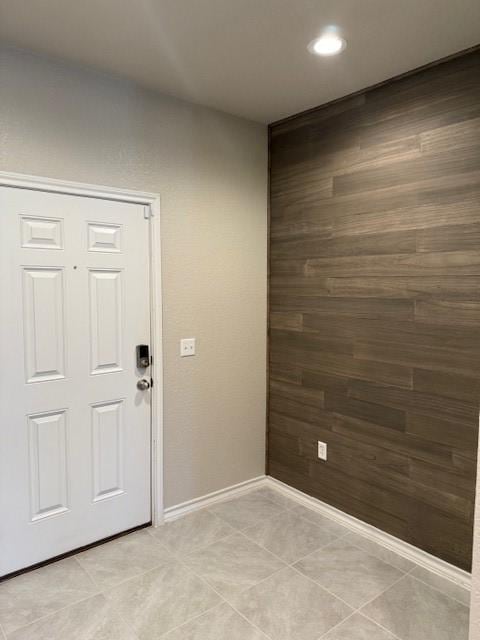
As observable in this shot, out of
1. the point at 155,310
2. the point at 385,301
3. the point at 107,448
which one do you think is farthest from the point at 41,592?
the point at 385,301

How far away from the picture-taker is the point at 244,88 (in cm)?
253

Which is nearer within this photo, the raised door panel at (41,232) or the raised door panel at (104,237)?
the raised door panel at (41,232)

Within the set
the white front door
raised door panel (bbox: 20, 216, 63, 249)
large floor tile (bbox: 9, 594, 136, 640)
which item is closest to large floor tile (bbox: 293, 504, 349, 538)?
the white front door

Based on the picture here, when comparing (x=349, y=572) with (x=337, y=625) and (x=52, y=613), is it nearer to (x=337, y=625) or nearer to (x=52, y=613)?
(x=337, y=625)

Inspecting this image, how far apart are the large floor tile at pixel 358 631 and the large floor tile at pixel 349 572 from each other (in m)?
0.10

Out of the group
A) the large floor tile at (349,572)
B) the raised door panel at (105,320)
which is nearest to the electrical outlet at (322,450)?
the large floor tile at (349,572)

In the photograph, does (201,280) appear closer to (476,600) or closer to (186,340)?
(186,340)

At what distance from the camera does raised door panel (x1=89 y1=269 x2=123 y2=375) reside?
2408 millimetres

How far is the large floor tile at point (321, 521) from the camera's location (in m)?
2.67

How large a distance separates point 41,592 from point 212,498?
116cm

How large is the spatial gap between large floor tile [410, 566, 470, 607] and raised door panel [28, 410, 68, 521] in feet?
6.12

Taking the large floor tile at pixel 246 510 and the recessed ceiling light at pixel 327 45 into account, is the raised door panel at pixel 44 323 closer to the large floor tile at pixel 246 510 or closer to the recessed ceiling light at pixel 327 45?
the large floor tile at pixel 246 510

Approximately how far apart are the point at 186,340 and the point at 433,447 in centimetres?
151

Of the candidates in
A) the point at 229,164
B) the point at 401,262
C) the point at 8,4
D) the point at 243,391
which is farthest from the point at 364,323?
the point at 8,4
